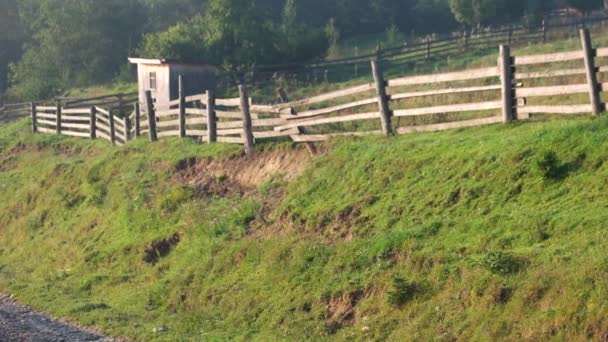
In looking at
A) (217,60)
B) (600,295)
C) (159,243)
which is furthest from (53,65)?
(600,295)

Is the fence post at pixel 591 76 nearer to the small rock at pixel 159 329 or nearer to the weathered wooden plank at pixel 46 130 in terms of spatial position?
the small rock at pixel 159 329

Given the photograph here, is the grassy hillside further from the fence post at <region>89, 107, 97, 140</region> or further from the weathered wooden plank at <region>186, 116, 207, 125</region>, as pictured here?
the fence post at <region>89, 107, 97, 140</region>

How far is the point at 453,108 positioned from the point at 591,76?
2.74 m

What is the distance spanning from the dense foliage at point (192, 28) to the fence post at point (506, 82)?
94.1 feet

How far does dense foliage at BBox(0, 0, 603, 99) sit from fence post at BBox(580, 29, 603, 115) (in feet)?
98.0

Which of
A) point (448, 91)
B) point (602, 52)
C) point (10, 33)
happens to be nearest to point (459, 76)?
point (448, 91)

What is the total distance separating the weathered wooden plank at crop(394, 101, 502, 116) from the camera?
1650cm

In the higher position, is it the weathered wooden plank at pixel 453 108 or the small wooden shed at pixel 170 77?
the weathered wooden plank at pixel 453 108

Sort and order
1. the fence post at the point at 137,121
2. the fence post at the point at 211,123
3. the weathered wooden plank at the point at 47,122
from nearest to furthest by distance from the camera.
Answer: the fence post at the point at 211,123 → the fence post at the point at 137,121 → the weathered wooden plank at the point at 47,122

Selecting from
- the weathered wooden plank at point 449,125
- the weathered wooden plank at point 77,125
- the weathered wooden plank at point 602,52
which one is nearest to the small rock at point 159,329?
the weathered wooden plank at point 449,125

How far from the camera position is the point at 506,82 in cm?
1623

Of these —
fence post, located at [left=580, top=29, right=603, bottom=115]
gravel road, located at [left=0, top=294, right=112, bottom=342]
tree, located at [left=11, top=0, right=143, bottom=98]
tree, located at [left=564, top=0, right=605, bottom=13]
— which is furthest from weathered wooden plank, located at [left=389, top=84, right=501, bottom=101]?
tree, located at [left=564, top=0, right=605, bottom=13]

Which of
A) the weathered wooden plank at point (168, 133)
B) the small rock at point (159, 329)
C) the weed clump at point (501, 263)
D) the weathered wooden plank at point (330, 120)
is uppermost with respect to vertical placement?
the weathered wooden plank at point (330, 120)

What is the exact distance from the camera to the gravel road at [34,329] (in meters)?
14.3
